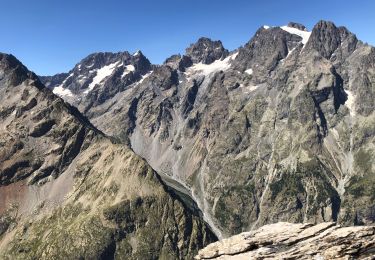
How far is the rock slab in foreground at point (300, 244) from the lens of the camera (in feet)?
140

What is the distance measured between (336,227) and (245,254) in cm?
1004

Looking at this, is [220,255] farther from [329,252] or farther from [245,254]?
[329,252]

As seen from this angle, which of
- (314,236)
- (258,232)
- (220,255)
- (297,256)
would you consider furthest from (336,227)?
(220,255)

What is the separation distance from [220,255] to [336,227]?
43.3 feet

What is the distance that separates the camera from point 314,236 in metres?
46.0

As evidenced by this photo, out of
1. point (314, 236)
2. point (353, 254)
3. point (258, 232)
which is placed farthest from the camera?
point (258, 232)

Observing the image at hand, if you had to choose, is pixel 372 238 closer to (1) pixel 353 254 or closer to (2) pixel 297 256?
(1) pixel 353 254

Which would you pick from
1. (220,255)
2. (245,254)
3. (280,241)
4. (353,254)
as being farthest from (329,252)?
(220,255)

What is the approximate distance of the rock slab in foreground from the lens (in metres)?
42.7

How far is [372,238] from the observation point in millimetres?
42562

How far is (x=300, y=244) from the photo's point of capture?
45719 millimetres

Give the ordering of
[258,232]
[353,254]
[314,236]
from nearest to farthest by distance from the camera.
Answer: [353,254] < [314,236] < [258,232]

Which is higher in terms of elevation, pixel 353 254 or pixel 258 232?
pixel 258 232

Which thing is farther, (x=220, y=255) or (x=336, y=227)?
(x=220, y=255)
